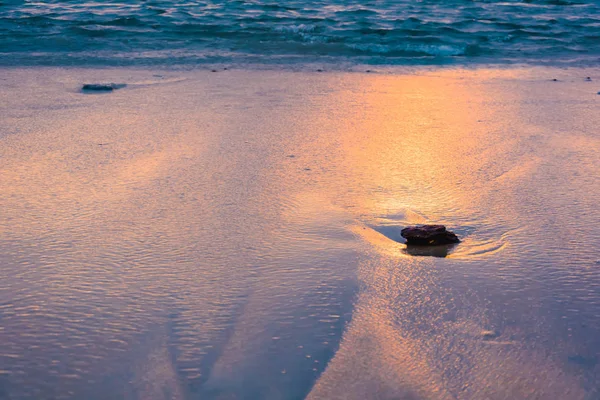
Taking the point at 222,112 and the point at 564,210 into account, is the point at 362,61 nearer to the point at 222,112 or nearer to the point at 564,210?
the point at 222,112

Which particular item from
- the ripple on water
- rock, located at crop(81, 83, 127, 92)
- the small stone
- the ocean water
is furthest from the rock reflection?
the ocean water

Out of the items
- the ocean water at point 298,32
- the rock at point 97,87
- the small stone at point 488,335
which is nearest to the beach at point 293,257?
the small stone at point 488,335

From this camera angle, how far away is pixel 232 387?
115 cm

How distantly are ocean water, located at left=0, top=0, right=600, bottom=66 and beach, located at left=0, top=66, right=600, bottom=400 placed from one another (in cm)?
285

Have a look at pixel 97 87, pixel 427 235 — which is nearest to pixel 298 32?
pixel 97 87

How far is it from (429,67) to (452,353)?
465cm

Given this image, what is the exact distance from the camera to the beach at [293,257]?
1.20 m

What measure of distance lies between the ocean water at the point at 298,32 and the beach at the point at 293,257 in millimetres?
2855

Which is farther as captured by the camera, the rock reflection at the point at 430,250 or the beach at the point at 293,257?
the rock reflection at the point at 430,250

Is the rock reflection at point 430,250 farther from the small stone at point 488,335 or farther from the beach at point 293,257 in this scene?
the small stone at point 488,335

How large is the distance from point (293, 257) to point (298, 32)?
5881 mm

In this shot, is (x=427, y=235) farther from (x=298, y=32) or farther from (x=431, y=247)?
(x=298, y=32)

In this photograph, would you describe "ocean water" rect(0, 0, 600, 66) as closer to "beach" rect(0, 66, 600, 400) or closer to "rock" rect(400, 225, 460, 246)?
"beach" rect(0, 66, 600, 400)

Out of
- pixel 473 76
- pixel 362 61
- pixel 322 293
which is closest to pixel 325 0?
pixel 362 61
